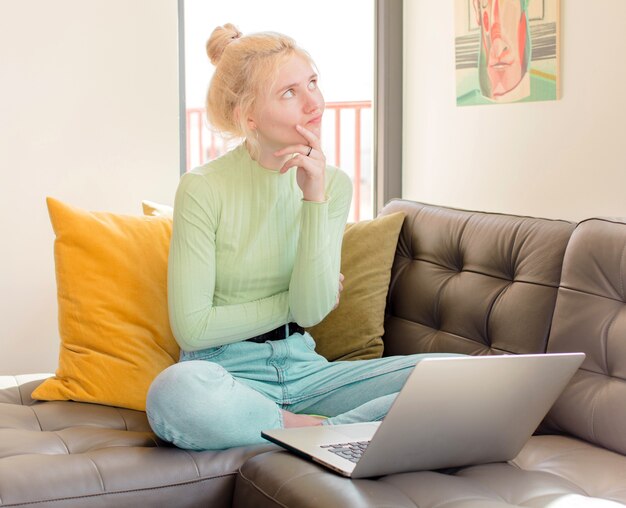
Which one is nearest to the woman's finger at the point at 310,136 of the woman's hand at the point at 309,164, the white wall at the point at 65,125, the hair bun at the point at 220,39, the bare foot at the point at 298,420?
the woman's hand at the point at 309,164

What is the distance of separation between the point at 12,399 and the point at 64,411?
211 mm

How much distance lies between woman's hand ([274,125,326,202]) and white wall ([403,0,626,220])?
0.90 metres

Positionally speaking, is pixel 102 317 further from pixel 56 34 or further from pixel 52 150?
pixel 56 34

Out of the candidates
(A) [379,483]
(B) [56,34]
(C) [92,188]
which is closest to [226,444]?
(A) [379,483]

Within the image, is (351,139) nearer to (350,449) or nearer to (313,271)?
(313,271)

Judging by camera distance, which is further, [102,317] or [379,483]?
[102,317]

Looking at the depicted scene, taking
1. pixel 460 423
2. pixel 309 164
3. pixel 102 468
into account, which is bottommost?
pixel 102 468

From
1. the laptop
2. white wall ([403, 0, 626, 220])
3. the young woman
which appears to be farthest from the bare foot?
white wall ([403, 0, 626, 220])

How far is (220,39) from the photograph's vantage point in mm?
2117

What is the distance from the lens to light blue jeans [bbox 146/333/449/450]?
5.80 ft

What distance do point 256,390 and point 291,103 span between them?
62 centimetres

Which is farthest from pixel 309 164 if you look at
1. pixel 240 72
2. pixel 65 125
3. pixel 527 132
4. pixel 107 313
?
pixel 65 125

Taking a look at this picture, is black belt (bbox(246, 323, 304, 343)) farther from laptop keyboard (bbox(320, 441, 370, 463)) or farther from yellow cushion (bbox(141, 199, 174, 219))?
yellow cushion (bbox(141, 199, 174, 219))

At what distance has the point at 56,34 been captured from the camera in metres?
2.89
